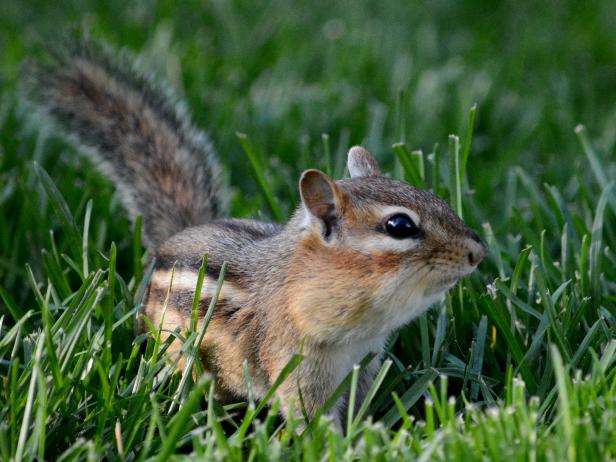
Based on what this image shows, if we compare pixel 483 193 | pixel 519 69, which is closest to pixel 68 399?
pixel 483 193

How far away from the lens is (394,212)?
2398mm

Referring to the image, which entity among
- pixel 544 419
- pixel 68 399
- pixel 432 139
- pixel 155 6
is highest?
pixel 155 6

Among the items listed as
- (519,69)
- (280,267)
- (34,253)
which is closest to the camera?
(280,267)

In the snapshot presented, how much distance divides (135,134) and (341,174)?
829 mm

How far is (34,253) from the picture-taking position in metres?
3.24

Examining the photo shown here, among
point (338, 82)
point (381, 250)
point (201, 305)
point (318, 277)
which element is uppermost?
point (338, 82)

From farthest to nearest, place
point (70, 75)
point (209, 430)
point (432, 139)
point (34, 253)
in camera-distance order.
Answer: point (432, 139)
point (70, 75)
point (34, 253)
point (209, 430)

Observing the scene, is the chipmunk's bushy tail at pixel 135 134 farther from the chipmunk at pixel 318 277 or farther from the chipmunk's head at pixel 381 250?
the chipmunk's head at pixel 381 250

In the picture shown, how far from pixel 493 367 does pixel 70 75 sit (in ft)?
6.84

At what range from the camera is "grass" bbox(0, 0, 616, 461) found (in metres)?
2.16

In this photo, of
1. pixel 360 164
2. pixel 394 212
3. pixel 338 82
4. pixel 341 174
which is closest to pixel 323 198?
pixel 394 212

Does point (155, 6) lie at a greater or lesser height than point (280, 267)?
greater

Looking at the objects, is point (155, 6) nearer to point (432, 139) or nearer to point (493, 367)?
point (432, 139)

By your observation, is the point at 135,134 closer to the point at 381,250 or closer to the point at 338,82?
the point at 381,250
